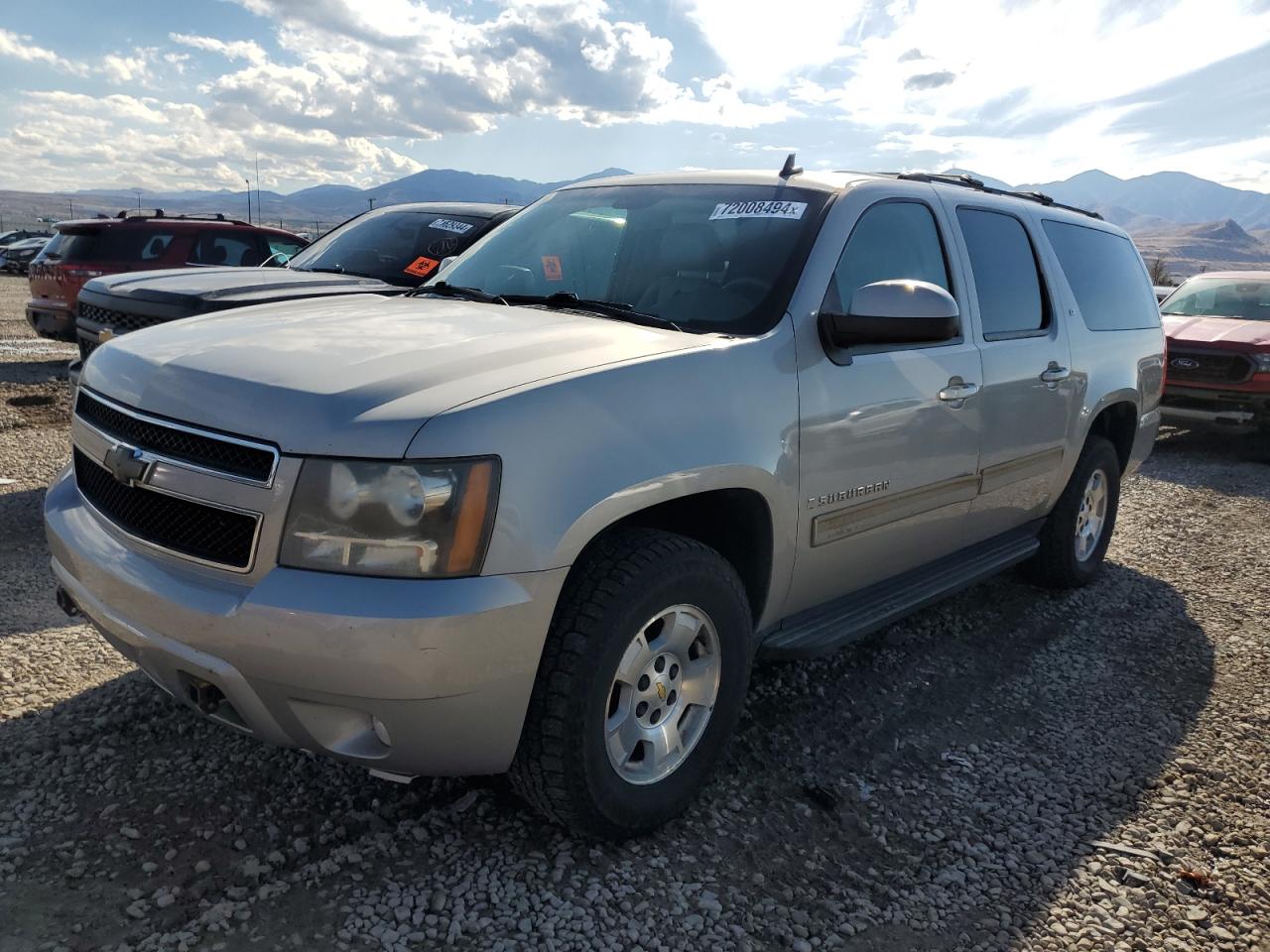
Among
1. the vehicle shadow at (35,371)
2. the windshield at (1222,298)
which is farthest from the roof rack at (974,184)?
the vehicle shadow at (35,371)

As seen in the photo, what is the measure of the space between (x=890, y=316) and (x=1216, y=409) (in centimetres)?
805

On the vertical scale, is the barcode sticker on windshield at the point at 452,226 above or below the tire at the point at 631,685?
above

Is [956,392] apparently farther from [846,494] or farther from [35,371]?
[35,371]

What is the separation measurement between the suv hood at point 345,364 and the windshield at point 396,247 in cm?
382

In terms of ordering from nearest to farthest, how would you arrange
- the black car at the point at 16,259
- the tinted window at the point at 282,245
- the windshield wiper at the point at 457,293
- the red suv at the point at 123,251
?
the windshield wiper at the point at 457,293 → the red suv at the point at 123,251 → the tinted window at the point at 282,245 → the black car at the point at 16,259

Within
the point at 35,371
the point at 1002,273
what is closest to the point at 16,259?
the point at 35,371

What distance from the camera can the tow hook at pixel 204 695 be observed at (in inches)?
90.4

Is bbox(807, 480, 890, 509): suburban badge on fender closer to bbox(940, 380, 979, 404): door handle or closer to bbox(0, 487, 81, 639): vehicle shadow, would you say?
bbox(940, 380, 979, 404): door handle

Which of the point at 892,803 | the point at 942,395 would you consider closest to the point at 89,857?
the point at 892,803

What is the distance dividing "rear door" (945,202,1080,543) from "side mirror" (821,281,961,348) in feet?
2.64

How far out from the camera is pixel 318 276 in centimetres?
628

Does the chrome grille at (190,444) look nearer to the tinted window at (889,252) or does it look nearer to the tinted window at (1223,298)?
the tinted window at (889,252)

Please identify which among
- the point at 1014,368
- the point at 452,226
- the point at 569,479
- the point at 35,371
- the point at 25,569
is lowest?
the point at 35,371

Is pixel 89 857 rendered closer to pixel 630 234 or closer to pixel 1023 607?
pixel 630 234
